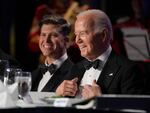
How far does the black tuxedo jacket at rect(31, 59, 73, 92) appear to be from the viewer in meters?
4.75

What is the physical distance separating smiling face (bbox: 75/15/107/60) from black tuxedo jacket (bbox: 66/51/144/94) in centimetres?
12

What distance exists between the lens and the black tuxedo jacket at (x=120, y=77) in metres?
3.83

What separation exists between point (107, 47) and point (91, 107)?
1319 millimetres

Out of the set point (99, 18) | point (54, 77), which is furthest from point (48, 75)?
point (99, 18)

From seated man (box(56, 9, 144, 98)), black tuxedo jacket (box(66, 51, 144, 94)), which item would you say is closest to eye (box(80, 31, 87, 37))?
seated man (box(56, 9, 144, 98))

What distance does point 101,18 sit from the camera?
4.07m

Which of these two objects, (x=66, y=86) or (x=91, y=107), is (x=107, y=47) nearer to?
(x=66, y=86)

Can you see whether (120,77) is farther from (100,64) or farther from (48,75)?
(48,75)

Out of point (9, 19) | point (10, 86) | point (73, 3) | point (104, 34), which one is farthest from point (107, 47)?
point (9, 19)

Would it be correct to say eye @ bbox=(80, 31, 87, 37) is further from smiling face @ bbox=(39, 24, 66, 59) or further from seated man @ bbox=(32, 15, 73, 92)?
smiling face @ bbox=(39, 24, 66, 59)

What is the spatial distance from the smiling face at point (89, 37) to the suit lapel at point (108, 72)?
122mm

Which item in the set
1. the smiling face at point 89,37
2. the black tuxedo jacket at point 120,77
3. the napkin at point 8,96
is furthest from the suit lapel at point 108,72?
the napkin at point 8,96

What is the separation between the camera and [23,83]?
3.37 metres

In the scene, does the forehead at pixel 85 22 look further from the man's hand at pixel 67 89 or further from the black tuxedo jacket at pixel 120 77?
the man's hand at pixel 67 89
